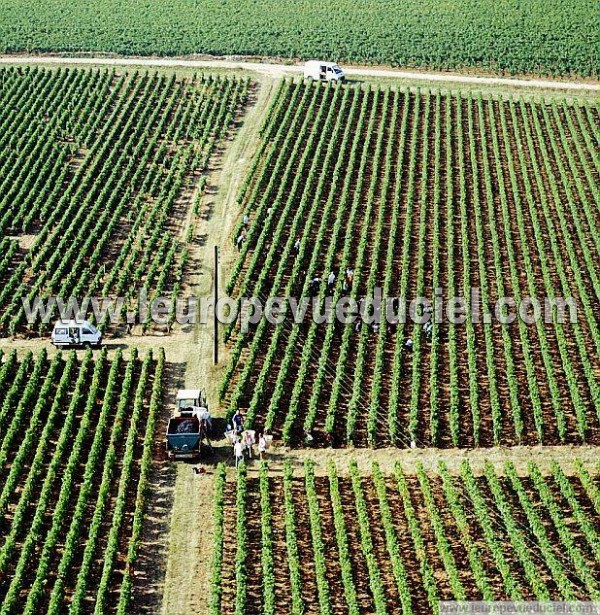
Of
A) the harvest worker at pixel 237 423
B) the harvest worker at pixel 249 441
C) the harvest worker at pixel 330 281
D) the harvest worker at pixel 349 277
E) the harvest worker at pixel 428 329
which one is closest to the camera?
the harvest worker at pixel 249 441

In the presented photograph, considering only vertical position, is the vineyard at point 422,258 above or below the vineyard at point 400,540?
above

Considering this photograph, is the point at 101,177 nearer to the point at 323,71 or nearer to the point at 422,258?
the point at 422,258

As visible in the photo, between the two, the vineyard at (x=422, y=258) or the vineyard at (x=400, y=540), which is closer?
the vineyard at (x=400, y=540)

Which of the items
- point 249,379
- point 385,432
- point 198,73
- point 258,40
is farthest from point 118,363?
point 258,40

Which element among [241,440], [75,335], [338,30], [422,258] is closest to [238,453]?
[241,440]

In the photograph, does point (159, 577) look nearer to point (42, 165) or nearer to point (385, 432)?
point (385, 432)

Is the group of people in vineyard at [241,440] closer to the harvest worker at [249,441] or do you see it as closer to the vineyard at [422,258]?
the harvest worker at [249,441]

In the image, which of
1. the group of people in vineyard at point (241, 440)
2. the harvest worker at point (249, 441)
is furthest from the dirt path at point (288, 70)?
the harvest worker at point (249, 441)

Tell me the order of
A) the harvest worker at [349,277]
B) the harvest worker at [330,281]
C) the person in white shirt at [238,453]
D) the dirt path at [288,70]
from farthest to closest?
the dirt path at [288,70] < the harvest worker at [349,277] < the harvest worker at [330,281] < the person in white shirt at [238,453]
